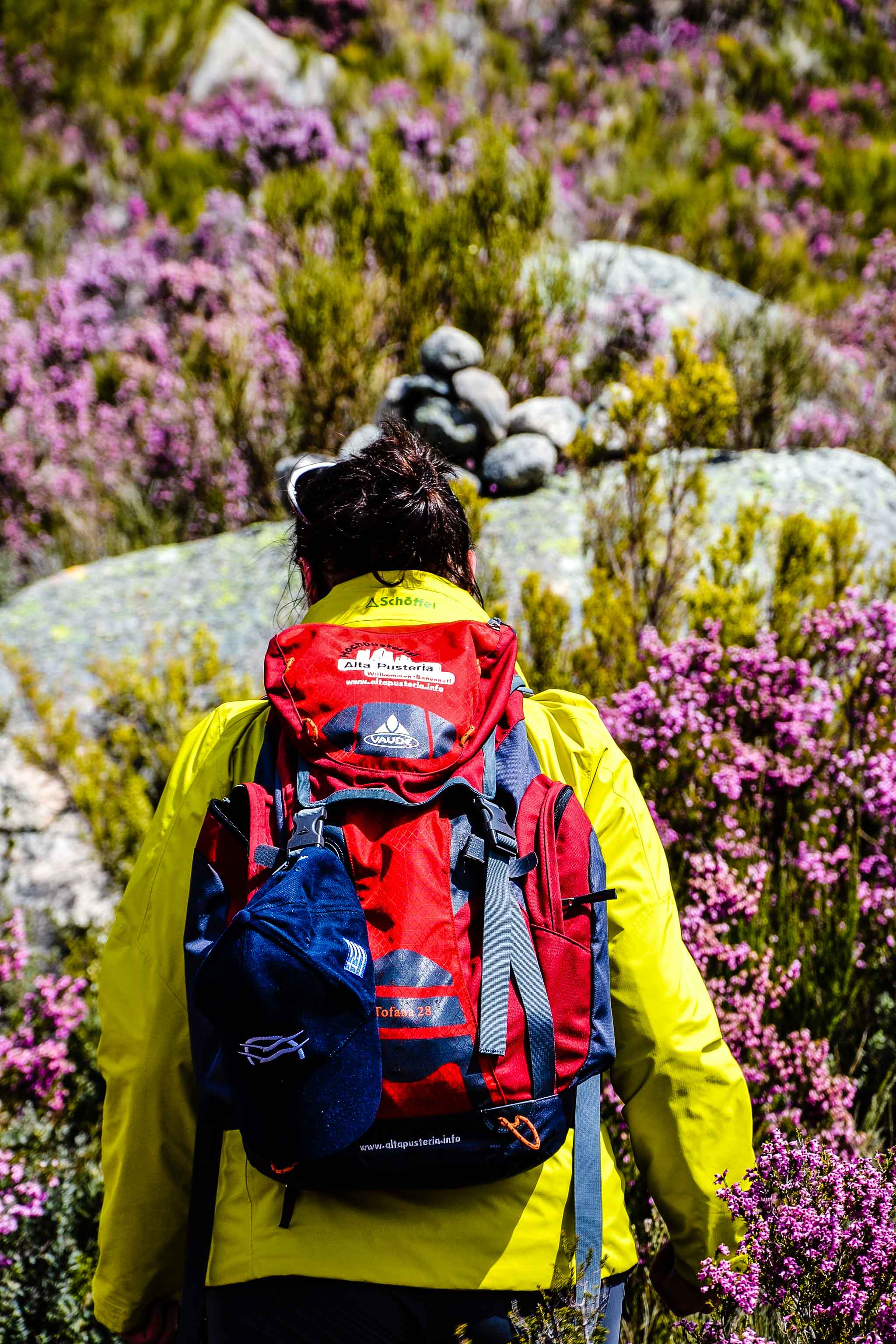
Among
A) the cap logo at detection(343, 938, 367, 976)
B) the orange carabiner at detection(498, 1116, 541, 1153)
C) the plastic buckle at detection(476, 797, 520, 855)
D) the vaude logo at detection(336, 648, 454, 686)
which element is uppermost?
the vaude logo at detection(336, 648, 454, 686)

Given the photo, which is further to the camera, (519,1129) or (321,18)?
(321,18)

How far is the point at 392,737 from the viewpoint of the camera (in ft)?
3.86

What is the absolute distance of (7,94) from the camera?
9.20 meters

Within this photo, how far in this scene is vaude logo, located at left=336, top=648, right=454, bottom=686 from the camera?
4.04ft

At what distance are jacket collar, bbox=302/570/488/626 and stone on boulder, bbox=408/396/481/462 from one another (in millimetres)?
3439

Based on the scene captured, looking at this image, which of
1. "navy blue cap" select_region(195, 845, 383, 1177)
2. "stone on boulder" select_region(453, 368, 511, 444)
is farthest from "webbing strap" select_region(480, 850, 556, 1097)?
"stone on boulder" select_region(453, 368, 511, 444)

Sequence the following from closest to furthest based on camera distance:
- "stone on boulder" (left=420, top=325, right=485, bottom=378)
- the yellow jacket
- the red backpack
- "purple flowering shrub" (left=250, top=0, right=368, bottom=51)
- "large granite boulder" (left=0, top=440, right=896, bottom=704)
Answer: the red backpack → the yellow jacket → "large granite boulder" (left=0, top=440, right=896, bottom=704) → "stone on boulder" (left=420, top=325, right=485, bottom=378) → "purple flowering shrub" (left=250, top=0, right=368, bottom=51)

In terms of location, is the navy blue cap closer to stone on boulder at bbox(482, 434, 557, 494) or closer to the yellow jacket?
the yellow jacket

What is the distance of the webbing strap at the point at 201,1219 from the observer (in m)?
1.21

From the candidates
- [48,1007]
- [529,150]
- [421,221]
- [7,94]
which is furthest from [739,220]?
[48,1007]

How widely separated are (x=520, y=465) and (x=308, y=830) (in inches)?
155

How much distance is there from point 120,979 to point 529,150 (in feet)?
33.7

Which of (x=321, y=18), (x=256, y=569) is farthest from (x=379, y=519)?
(x=321, y=18)

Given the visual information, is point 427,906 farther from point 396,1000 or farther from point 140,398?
point 140,398
